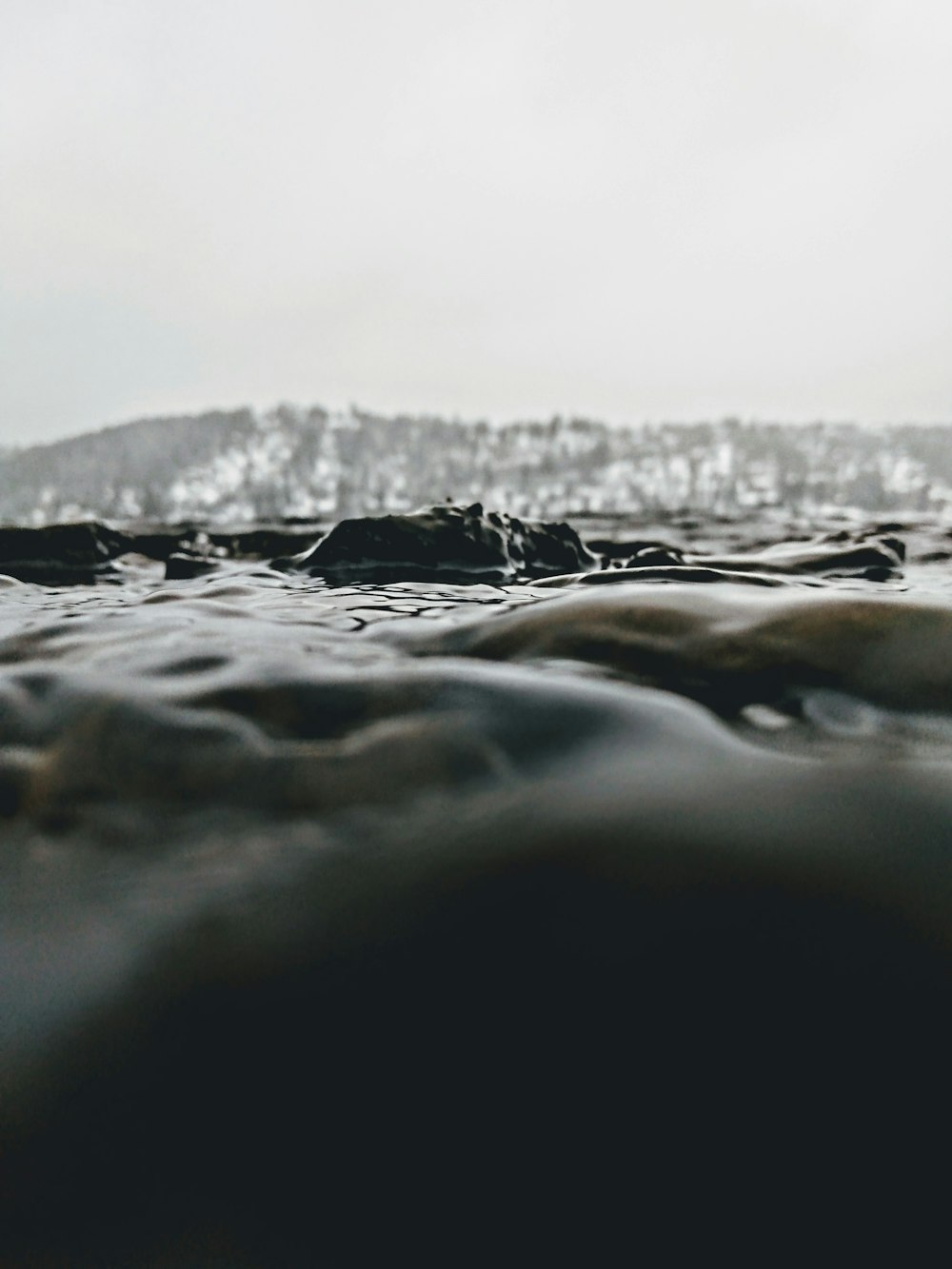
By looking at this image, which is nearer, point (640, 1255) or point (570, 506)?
point (640, 1255)

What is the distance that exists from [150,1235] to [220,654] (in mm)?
1283

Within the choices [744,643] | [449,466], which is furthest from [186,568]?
[449,466]

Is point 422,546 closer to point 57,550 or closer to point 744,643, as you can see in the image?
point 57,550

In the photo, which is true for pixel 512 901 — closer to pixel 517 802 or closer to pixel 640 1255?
pixel 517 802

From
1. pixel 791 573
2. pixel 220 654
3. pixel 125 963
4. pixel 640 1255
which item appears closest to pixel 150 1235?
pixel 125 963

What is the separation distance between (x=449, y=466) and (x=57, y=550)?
4585 inches

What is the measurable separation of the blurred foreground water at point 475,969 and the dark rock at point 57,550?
15.5ft

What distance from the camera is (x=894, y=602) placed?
1.68 metres

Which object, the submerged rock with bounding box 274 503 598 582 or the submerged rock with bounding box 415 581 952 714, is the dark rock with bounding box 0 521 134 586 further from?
the submerged rock with bounding box 415 581 952 714

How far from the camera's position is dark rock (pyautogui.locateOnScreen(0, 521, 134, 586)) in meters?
5.48

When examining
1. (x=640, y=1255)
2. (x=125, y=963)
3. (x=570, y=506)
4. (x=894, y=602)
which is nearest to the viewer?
(x=640, y=1255)

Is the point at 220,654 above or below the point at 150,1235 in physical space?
above

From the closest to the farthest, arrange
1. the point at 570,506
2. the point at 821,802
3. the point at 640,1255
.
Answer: the point at 640,1255, the point at 821,802, the point at 570,506

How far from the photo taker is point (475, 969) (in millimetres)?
750
